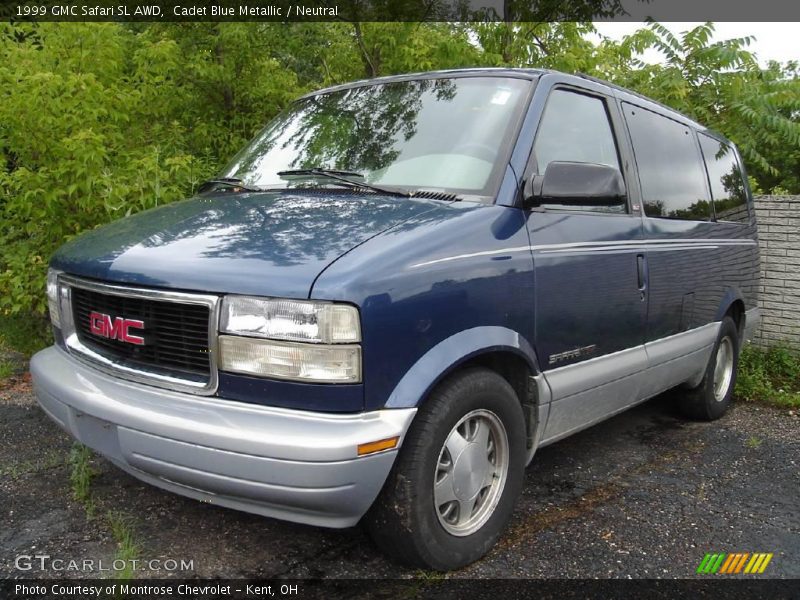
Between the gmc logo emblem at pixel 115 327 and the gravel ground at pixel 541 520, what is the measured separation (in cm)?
91

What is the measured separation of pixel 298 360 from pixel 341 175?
1225 mm

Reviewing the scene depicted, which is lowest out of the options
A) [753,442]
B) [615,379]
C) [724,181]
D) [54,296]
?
[753,442]

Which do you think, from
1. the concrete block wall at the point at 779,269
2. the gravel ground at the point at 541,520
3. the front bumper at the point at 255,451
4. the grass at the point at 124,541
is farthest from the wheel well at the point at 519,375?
the concrete block wall at the point at 779,269

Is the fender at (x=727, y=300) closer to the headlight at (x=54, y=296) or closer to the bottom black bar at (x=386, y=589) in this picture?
the bottom black bar at (x=386, y=589)

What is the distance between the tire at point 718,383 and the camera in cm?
487

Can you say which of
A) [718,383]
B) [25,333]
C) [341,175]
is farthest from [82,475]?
[718,383]

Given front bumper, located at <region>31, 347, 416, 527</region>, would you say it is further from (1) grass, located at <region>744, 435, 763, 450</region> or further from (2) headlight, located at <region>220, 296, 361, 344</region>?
(1) grass, located at <region>744, 435, 763, 450</region>

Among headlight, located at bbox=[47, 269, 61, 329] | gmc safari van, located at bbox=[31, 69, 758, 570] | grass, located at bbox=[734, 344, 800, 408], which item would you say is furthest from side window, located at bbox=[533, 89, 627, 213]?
grass, located at bbox=[734, 344, 800, 408]

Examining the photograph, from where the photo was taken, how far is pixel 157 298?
2475mm

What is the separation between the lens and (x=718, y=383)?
5.16 metres

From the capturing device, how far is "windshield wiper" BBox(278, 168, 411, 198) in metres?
3.00

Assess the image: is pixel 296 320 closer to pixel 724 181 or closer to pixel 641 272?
pixel 641 272

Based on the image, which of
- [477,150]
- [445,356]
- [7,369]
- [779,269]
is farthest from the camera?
[779,269]

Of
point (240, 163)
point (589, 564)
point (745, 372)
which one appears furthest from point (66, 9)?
point (745, 372)
